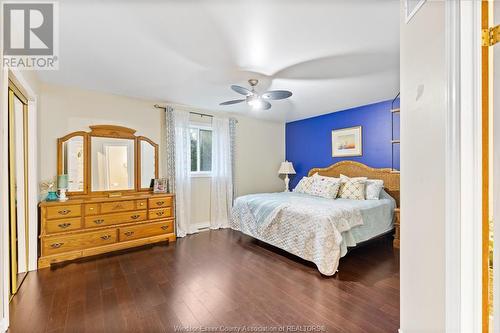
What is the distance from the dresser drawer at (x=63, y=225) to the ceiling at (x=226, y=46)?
1.77m

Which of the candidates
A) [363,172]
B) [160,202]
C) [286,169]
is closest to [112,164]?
[160,202]

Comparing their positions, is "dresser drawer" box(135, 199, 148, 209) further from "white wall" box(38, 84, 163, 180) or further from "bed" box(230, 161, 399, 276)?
"bed" box(230, 161, 399, 276)

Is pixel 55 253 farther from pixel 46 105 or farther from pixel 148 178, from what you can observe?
pixel 46 105

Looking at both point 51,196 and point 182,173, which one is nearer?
point 51,196

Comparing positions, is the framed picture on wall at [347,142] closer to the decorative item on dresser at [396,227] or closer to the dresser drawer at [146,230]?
the decorative item on dresser at [396,227]

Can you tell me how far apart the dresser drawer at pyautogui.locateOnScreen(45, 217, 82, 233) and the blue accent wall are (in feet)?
14.1

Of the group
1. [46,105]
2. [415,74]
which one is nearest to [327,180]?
[415,74]

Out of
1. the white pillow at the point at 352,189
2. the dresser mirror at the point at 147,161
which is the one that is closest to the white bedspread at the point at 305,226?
the white pillow at the point at 352,189

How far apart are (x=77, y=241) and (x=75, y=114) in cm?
175

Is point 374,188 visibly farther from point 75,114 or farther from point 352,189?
point 75,114

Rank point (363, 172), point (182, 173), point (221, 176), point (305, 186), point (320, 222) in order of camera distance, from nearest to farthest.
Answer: point (320, 222) → point (182, 173) → point (363, 172) → point (305, 186) → point (221, 176)

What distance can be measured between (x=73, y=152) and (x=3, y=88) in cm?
184

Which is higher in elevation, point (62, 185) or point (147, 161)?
point (147, 161)

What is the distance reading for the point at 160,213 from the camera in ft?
11.8
